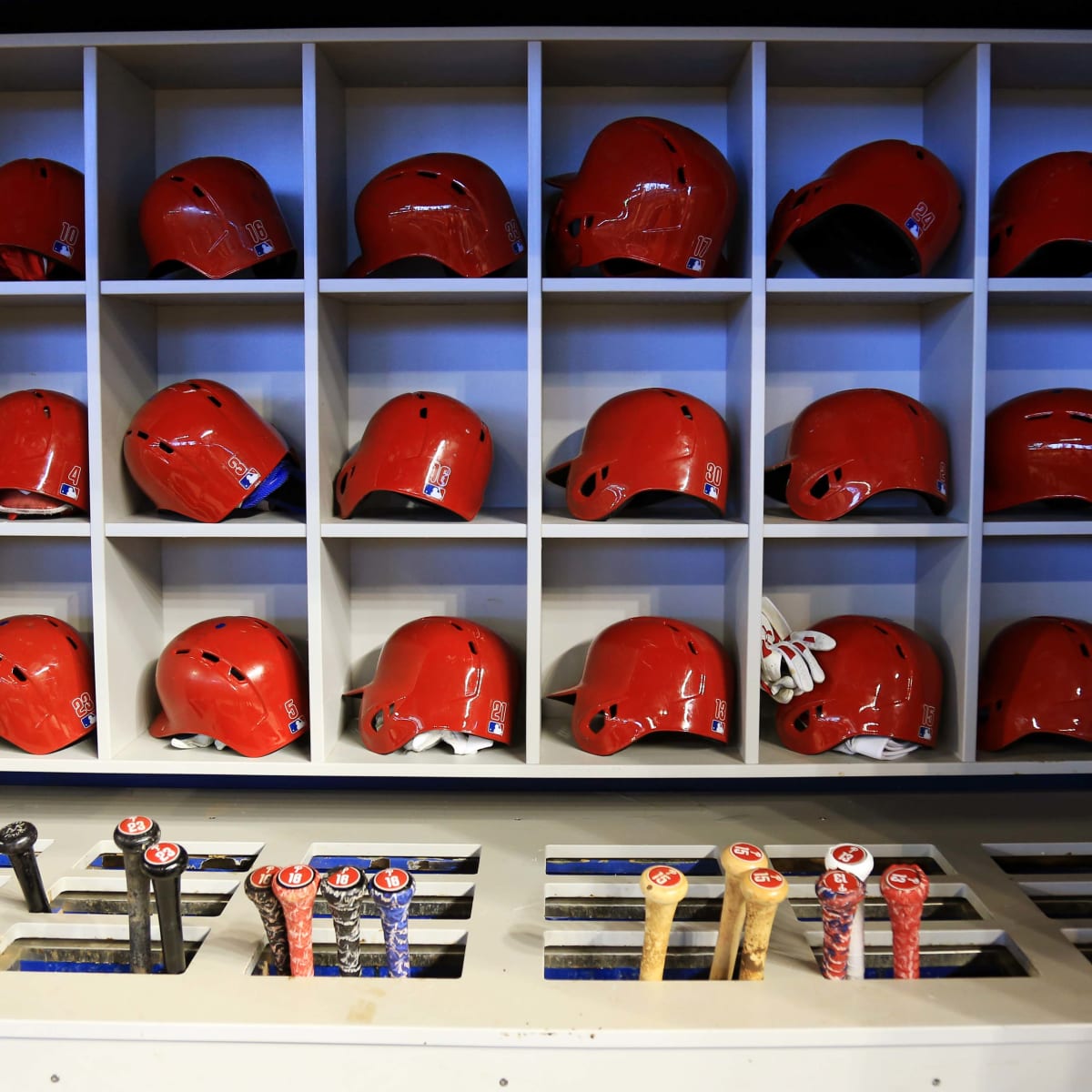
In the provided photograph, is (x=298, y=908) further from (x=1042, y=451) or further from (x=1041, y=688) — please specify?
(x=1042, y=451)

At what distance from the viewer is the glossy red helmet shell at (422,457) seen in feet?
6.11

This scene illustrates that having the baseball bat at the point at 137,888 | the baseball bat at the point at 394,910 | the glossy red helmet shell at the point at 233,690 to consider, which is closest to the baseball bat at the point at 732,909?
the baseball bat at the point at 394,910

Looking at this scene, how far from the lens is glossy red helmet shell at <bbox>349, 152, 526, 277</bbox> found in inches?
74.2

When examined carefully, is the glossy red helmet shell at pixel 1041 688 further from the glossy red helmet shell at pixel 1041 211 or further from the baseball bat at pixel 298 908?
the baseball bat at pixel 298 908

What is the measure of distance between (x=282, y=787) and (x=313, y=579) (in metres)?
0.64

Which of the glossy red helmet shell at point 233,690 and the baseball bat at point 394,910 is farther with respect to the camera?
the glossy red helmet shell at point 233,690

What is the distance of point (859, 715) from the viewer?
188 centimetres

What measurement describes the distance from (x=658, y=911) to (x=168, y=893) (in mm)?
720

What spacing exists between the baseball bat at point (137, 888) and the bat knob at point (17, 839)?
0.60ft

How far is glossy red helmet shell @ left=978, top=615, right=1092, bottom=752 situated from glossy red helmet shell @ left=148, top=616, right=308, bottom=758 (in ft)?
4.78

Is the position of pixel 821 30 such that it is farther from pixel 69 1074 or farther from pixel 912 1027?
pixel 69 1074

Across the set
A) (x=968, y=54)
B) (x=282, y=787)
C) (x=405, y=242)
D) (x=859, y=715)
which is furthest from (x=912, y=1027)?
(x=968, y=54)

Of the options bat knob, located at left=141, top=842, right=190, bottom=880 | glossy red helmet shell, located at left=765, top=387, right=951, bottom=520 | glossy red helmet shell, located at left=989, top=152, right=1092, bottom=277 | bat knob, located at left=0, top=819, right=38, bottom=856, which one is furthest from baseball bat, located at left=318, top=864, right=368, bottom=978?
glossy red helmet shell, located at left=989, top=152, right=1092, bottom=277

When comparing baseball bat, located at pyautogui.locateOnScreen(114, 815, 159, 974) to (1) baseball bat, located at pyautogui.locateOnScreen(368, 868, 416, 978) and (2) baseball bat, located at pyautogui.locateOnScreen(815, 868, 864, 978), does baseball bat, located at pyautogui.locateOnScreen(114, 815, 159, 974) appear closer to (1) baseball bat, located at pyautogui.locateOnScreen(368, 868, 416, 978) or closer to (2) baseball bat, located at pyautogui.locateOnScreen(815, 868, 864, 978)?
(1) baseball bat, located at pyautogui.locateOnScreen(368, 868, 416, 978)
